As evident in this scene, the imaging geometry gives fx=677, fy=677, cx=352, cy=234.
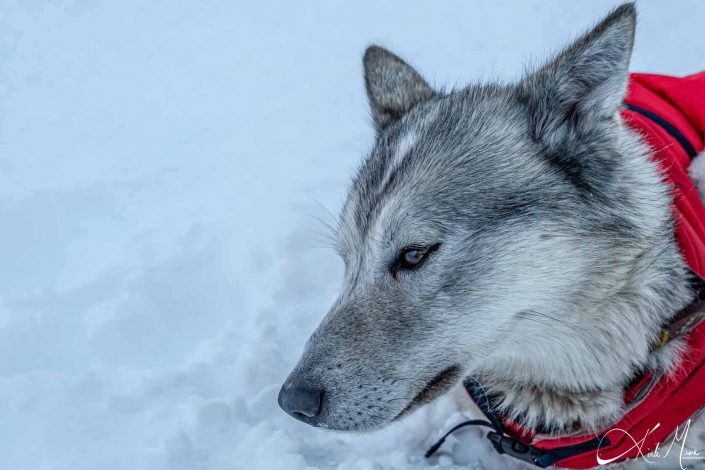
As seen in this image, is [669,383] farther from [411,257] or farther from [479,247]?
[411,257]

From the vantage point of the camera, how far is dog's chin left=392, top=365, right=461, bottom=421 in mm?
2637

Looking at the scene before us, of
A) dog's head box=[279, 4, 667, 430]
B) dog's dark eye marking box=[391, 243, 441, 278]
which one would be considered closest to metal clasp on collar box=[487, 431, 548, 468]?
dog's head box=[279, 4, 667, 430]

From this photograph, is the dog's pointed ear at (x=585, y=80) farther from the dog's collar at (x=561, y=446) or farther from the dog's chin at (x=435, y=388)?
the dog's chin at (x=435, y=388)

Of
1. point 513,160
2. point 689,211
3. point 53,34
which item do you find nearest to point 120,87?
point 53,34

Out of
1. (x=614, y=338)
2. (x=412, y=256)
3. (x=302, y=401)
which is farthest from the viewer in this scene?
(x=614, y=338)

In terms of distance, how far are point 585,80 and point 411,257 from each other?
973 mm

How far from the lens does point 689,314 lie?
275 centimetres

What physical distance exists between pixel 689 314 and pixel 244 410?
222cm

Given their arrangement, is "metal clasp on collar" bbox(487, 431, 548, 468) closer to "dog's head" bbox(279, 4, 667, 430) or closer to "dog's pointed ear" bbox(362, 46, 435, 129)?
"dog's head" bbox(279, 4, 667, 430)

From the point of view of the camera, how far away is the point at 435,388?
8.79 ft

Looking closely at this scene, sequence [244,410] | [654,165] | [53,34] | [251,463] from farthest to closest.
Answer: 1. [53,34]
2. [244,410]
3. [251,463]
4. [654,165]

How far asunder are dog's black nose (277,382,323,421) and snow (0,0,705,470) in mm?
920

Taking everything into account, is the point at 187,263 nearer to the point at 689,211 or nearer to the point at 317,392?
the point at 317,392

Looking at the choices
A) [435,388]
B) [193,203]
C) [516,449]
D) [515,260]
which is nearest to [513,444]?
[516,449]
